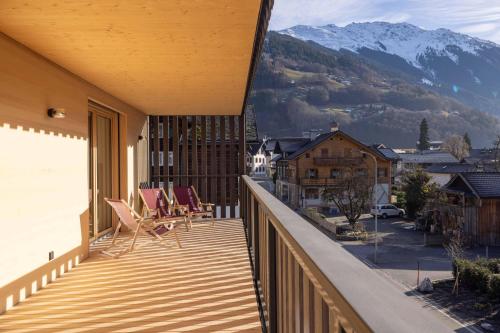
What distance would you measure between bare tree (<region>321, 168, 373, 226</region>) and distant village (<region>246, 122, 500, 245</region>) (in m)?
0.54

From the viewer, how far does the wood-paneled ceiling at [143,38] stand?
9.31 ft

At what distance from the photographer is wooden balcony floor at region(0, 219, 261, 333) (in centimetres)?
310

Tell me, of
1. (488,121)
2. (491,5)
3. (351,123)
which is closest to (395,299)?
(351,123)

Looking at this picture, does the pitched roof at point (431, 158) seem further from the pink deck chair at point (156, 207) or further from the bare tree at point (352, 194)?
the pink deck chair at point (156, 207)

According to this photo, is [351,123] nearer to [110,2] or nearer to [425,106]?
[425,106]

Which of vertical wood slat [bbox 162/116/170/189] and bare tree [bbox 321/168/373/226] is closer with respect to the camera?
vertical wood slat [bbox 162/116/170/189]

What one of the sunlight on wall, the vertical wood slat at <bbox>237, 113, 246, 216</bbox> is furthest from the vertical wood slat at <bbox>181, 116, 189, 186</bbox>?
the sunlight on wall

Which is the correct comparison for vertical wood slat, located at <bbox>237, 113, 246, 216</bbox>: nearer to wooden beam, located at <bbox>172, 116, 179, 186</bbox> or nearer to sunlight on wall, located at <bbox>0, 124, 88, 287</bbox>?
wooden beam, located at <bbox>172, 116, 179, 186</bbox>

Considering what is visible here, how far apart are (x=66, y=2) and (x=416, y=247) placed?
72.9 feet

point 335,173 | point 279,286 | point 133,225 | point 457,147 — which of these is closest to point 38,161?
point 133,225

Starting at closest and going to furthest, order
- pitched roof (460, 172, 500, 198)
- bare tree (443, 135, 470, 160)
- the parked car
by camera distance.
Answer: pitched roof (460, 172, 500, 198) < the parked car < bare tree (443, 135, 470, 160)

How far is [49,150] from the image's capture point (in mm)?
4246

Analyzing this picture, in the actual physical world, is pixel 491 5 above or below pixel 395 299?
above

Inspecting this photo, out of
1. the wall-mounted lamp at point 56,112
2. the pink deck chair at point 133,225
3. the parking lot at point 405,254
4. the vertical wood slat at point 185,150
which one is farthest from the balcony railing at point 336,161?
the wall-mounted lamp at point 56,112
